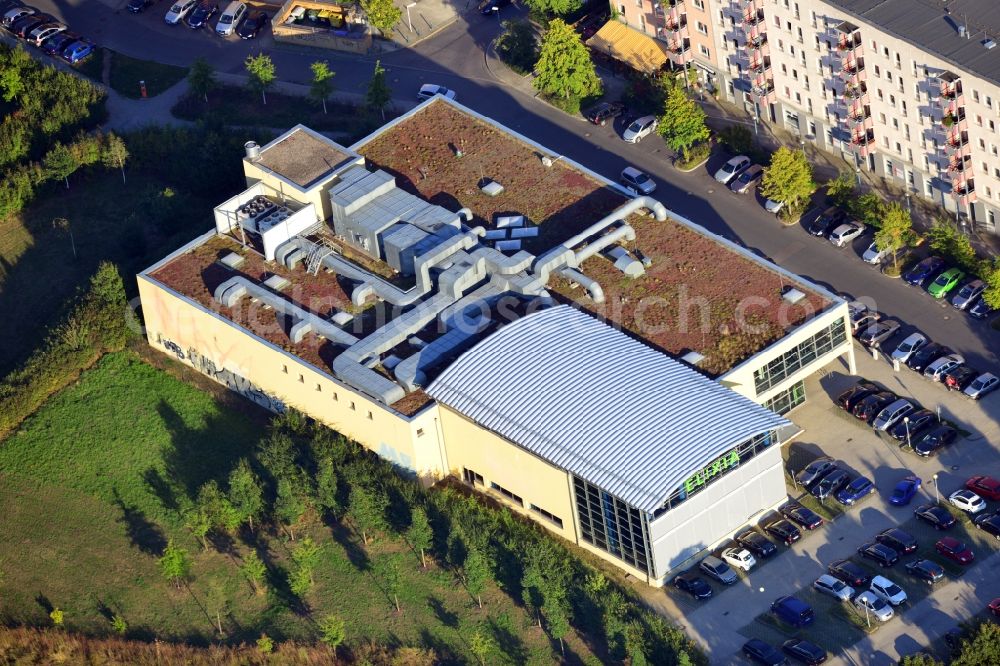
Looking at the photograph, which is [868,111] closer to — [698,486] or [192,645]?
[698,486]

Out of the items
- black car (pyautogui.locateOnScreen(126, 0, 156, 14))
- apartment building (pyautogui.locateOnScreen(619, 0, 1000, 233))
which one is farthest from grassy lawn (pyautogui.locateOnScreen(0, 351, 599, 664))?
black car (pyautogui.locateOnScreen(126, 0, 156, 14))

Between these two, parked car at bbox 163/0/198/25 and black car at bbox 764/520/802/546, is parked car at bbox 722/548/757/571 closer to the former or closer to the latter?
black car at bbox 764/520/802/546

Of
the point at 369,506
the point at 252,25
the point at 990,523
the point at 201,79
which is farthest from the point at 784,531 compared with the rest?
the point at 252,25

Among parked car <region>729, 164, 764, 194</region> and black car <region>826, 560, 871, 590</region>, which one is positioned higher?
parked car <region>729, 164, 764, 194</region>

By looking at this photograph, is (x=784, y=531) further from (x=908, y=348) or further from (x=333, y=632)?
(x=333, y=632)

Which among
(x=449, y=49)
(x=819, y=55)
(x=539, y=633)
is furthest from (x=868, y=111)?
(x=539, y=633)

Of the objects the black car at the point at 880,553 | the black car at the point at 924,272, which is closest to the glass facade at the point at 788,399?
the black car at the point at 880,553
